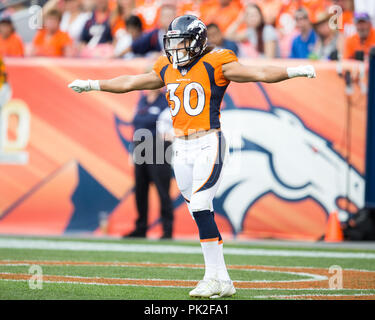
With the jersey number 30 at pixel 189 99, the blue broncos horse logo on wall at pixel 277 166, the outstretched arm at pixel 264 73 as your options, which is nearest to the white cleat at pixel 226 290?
the jersey number 30 at pixel 189 99

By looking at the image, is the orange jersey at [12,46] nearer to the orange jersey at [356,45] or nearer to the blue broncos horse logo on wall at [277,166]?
the blue broncos horse logo on wall at [277,166]

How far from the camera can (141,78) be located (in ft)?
18.5

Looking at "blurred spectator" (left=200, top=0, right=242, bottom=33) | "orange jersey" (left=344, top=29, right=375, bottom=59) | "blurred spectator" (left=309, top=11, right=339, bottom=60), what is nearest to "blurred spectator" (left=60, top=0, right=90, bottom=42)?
"blurred spectator" (left=200, top=0, right=242, bottom=33)

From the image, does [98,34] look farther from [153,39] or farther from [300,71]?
[300,71]

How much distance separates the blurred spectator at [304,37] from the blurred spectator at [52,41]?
132 inches

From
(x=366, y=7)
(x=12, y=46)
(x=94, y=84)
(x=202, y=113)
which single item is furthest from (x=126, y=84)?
(x=366, y=7)

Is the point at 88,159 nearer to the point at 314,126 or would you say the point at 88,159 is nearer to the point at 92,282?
the point at 314,126

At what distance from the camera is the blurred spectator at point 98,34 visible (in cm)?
1127

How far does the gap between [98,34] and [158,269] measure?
6.19 meters

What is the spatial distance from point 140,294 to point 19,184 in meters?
5.45

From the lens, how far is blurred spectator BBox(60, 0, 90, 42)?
12.2 m

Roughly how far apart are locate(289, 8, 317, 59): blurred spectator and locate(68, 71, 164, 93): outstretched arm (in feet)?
16.5

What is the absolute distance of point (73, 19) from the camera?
1256cm

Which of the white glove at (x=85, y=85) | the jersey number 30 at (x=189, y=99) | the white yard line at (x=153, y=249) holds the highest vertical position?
the white glove at (x=85, y=85)
